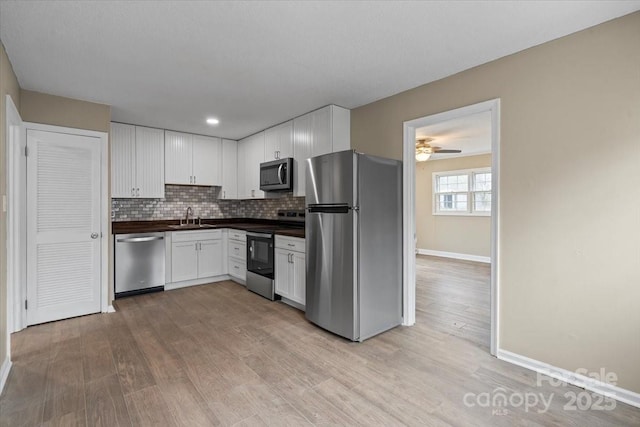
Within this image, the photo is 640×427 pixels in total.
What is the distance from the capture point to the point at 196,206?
5422mm

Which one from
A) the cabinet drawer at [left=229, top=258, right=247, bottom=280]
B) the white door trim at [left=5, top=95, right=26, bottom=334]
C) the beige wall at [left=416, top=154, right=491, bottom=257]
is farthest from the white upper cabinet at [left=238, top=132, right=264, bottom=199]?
the beige wall at [left=416, top=154, right=491, bottom=257]

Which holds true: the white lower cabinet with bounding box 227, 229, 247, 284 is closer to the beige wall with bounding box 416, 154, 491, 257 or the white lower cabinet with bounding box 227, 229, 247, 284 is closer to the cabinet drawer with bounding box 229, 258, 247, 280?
the cabinet drawer with bounding box 229, 258, 247, 280

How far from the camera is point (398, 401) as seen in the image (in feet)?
6.35

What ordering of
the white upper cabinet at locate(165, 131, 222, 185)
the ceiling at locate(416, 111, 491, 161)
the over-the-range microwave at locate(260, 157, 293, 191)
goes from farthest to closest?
the white upper cabinet at locate(165, 131, 222, 185) < the ceiling at locate(416, 111, 491, 161) < the over-the-range microwave at locate(260, 157, 293, 191)

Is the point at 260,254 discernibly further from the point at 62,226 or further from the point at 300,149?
the point at 62,226

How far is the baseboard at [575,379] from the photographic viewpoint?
6.30 ft

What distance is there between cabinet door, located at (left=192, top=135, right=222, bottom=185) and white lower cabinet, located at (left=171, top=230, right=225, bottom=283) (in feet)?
3.26

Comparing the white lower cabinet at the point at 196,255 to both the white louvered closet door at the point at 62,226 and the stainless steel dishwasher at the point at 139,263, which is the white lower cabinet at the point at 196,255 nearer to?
the stainless steel dishwasher at the point at 139,263

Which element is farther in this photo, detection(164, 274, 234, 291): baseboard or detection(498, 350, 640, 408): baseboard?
detection(164, 274, 234, 291): baseboard

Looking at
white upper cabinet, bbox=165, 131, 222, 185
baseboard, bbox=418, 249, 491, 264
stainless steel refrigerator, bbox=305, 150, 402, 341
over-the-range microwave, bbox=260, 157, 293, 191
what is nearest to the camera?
stainless steel refrigerator, bbox=305, 150, 402, 341

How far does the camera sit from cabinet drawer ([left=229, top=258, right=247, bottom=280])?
4633 millimetres

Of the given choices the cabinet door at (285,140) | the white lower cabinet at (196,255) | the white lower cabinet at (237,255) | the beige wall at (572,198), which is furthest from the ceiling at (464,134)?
the white lower cabinet at (196,255)

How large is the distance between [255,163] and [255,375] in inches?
138

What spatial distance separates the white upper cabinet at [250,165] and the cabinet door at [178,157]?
33.2 inches
